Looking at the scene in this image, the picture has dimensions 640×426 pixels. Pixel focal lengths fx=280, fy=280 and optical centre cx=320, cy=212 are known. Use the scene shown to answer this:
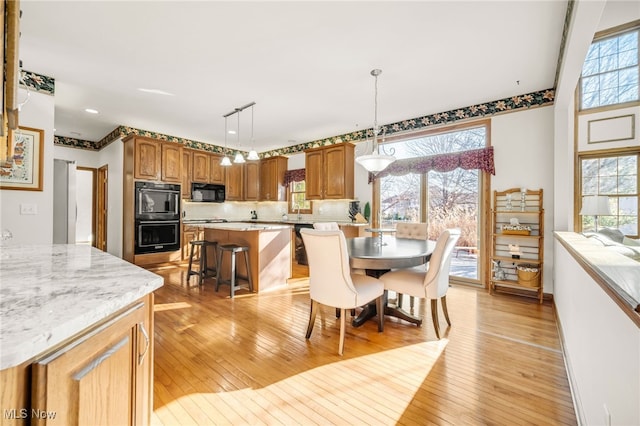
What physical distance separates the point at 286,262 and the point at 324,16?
10.0 feet

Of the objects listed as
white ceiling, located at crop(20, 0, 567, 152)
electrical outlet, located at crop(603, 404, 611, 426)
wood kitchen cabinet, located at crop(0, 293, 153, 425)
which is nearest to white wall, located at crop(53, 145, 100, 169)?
white ceiling, located at crop(20, 0, 567, 152)

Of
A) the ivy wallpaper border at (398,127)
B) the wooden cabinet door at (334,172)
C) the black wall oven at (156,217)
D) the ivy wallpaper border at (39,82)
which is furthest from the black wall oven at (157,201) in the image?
the wooden cabinet door at (334,172)

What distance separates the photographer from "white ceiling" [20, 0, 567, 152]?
217 cm

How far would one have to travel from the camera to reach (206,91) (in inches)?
142

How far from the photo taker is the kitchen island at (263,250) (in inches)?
148

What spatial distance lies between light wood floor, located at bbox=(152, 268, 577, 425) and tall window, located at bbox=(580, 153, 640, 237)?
1.32m

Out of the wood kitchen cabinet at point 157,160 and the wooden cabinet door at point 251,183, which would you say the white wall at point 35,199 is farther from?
the wooden cabinet door at point 251,183

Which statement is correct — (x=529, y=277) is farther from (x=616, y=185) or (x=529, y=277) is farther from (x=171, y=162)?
(x=171, y=162)

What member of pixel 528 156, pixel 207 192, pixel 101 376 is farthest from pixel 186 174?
pixel 528 156

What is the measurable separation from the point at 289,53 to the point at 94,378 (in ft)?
9.30

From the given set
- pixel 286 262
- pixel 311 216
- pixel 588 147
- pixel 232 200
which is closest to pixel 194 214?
pixel 232 200

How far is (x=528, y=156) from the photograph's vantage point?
3.66 meters

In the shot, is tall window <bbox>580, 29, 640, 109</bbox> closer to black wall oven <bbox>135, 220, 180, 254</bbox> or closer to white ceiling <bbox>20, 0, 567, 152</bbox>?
white ceiling <bbox>20, 0, 567, 152</bbox>

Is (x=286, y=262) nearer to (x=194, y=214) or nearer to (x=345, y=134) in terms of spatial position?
(x=345, y=134)
